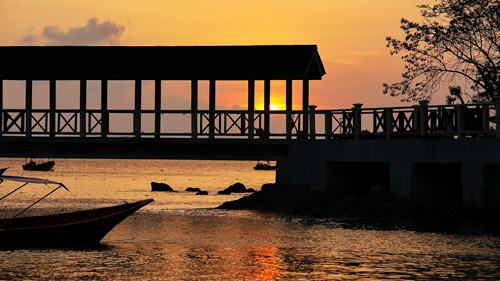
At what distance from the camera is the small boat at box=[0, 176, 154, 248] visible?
23.3m

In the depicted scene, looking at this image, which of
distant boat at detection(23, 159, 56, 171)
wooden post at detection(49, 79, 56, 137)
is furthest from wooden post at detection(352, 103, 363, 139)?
distant boat at detection(23, 159, 56, 171)

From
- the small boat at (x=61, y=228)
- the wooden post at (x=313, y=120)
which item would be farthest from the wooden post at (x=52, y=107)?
the small boat at (x=61, y=228)

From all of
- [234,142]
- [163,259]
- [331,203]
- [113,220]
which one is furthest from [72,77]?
[163,259]

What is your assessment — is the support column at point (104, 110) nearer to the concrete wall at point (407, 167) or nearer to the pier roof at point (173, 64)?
the pier roof at point (173, 64)

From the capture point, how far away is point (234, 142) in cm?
3625

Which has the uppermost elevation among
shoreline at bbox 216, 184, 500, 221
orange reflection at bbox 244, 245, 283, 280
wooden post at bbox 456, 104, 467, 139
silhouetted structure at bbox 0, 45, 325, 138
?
silhouetted structure at bbox 0, 45, 325, 138

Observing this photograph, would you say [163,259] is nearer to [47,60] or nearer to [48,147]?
[48,147]

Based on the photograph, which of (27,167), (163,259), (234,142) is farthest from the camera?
(27,167)

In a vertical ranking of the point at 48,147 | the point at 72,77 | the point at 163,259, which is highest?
the point at 72,77

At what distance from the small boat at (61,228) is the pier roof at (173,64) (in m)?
13.4

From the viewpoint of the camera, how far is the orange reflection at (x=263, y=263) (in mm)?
18438

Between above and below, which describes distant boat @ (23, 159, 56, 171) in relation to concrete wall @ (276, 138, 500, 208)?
above

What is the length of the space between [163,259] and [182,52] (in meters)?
20.4

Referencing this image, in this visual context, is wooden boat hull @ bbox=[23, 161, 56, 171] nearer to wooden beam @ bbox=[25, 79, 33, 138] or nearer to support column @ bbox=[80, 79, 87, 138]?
wooden beam @ bbox=[25, 79, 33, 138]
